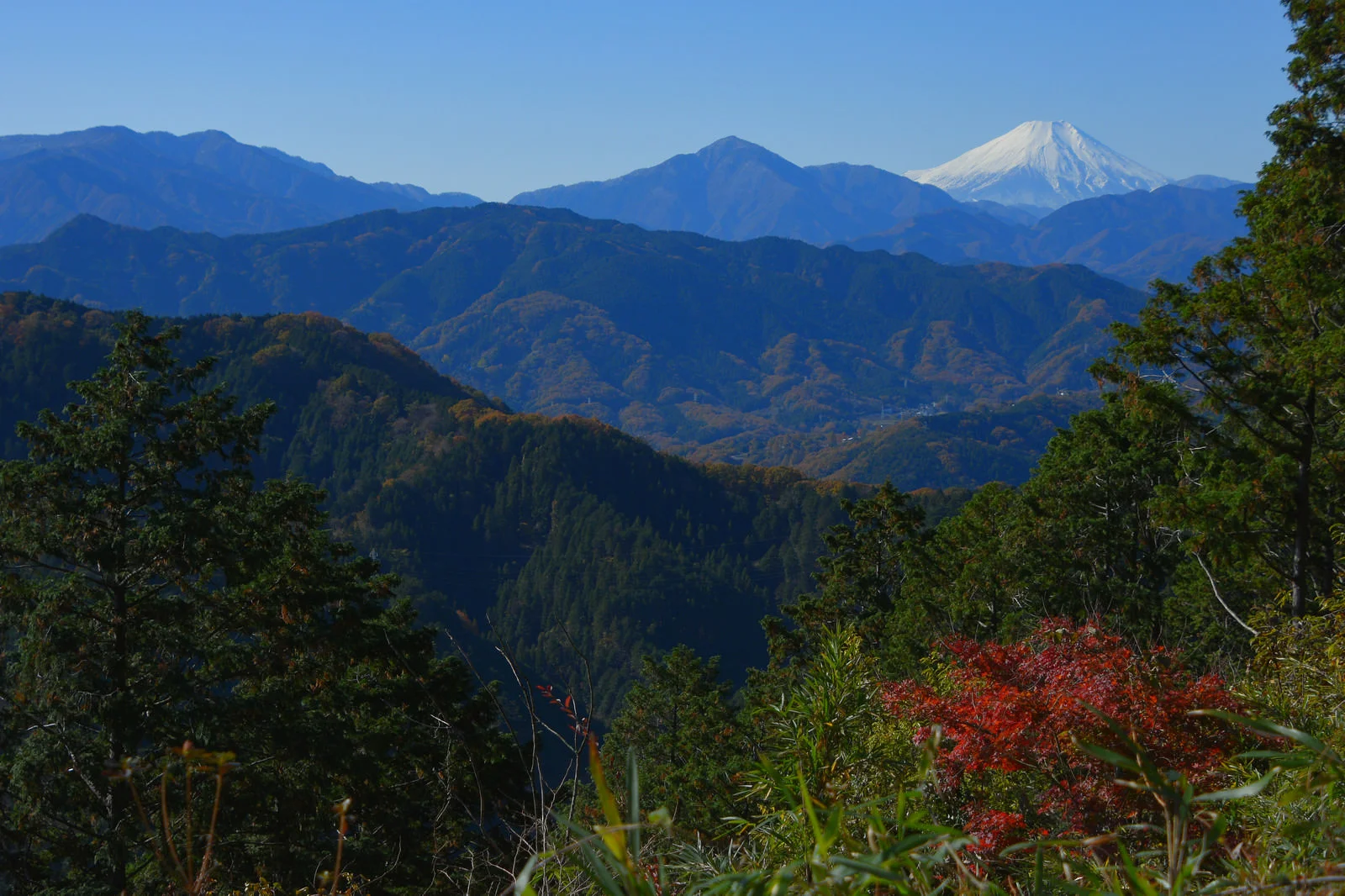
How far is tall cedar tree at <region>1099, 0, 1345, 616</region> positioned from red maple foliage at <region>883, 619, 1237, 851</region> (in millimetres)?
8521

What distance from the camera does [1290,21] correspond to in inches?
559

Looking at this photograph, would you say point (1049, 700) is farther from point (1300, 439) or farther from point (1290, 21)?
point (1290, 21)

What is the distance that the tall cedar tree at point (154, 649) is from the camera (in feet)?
35.2

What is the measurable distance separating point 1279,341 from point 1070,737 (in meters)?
11.6

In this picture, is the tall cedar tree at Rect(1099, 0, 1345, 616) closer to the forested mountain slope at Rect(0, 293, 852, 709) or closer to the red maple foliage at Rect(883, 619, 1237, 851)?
the red maple foliage at Rect(883, 619, 1237, 851)

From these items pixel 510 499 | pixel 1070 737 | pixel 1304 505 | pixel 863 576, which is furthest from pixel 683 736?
pixel 510 499

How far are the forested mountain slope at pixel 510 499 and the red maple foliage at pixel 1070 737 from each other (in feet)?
308

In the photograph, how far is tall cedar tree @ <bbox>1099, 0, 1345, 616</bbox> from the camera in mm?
13266

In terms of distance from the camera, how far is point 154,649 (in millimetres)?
11891

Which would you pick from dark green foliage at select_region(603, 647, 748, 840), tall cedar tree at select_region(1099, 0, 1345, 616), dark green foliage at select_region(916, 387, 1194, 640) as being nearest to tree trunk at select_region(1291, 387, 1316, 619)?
tall cedar tree at select_region(1099, 0, 1345, 616)

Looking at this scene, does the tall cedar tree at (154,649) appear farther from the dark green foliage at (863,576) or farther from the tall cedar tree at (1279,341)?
the dark green foliage at (863,576)

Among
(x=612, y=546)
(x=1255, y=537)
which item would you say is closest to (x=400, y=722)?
(x=1255, y=537)

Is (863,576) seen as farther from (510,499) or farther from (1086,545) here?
(510,499)

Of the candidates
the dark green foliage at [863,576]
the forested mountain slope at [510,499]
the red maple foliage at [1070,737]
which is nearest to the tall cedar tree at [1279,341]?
the red maple foliage at [1070,737]
